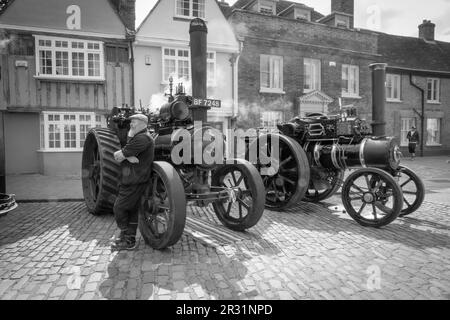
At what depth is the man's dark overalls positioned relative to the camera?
3.69 metres

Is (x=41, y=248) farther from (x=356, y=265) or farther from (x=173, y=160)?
(x=356, y=265)

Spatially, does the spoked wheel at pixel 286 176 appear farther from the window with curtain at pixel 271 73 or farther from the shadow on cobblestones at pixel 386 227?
the window with curtain at pixel 271 73

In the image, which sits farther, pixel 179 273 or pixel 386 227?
pixel 386 227

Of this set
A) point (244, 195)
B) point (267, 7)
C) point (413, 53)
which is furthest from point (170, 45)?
point (413, 53)

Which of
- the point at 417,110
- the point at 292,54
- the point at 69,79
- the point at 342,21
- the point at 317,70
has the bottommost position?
the point at 417,110

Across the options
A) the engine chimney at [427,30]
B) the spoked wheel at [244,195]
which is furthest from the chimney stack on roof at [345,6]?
the spoked wheel at [244,195]

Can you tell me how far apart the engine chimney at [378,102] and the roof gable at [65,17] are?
961 cm

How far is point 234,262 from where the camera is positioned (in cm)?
339

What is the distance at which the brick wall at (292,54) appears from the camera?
1460 centimetres

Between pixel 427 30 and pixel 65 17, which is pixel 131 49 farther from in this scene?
pixel 427 30

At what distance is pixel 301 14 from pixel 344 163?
→ 1311 centimetres
